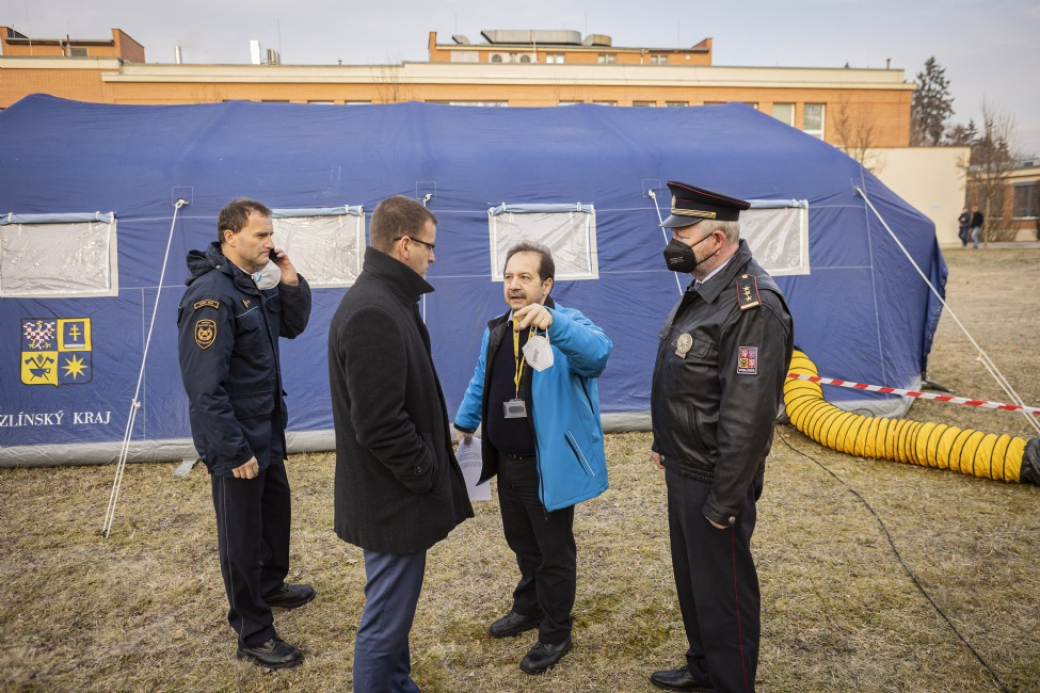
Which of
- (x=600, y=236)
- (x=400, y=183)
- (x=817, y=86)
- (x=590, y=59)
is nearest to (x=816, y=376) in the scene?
(x=600, y=236)

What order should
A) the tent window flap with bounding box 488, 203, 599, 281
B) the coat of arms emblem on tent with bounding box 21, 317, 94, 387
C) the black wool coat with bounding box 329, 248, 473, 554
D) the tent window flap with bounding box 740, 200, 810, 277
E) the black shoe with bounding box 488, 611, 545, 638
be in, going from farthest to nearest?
1. the tent window flap with bounding box 740, 200, 810, 277
2. the tent window flap with bounding box 488, 203, 599, 281
3. the coat of arms emblem on tent with bounding box 21, 317, 94, 387
4. the black shoe with bounding box 488, 611, 545, 638
5. the black wool coat with bounding box 329, 248, 473, 554

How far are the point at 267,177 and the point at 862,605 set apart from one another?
19.2ft

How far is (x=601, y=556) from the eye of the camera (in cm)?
400

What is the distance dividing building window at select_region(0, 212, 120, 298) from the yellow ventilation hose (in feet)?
19.9

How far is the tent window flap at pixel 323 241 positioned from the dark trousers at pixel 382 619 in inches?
167

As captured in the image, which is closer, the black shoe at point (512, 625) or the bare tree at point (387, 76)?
the black shoe at point (512, 625)

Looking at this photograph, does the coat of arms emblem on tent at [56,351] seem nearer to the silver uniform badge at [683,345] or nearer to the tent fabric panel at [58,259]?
the tent fabric panel at [58,259]

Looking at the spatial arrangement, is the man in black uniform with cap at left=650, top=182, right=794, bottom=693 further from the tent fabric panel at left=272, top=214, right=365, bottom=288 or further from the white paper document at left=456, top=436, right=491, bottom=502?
the tent fabric panel at left=272, top=214, right=365, bottom=288

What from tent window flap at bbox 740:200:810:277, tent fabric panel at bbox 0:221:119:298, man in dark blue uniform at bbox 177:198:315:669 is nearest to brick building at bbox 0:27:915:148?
tent window flap at bbox 740:200:810:277

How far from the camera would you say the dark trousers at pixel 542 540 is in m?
2.85

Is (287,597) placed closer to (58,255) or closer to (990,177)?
(58,255)

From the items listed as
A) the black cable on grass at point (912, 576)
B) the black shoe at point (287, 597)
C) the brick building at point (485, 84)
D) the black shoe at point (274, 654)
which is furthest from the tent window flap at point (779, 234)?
the brick building at point (485, 84)

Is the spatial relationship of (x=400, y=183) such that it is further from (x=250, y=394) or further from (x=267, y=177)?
(x=250, y=394)

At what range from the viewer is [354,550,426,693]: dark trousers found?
223 centimetres
